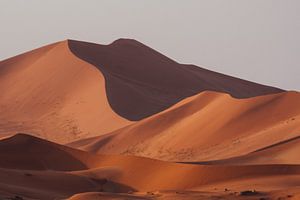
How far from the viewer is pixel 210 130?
35062 mm

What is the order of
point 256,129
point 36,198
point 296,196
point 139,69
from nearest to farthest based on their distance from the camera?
point 296,196 → point 36,198 → point 256,129 → point 139,69

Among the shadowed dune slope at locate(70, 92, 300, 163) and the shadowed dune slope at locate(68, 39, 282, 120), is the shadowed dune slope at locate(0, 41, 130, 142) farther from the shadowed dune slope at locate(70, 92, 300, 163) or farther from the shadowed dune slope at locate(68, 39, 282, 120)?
the shadowed dune slope at locate(70, 92, 300, 163)

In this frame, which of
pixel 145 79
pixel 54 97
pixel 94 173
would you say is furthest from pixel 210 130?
pixel 145 79

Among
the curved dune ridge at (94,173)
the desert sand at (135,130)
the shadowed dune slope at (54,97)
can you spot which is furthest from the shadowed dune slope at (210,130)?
the curved dune ridge at (94,173)

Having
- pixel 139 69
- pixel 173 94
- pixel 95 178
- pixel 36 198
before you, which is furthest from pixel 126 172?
pixel 139 69

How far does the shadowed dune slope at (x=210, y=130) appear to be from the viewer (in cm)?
3098

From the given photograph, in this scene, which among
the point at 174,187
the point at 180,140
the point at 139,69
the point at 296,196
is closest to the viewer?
the point at 296,196

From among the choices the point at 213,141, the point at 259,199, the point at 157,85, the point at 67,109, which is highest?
the point at 157,85

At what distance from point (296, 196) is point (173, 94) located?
38710 millimetres

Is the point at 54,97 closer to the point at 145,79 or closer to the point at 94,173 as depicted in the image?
the point at 145,79

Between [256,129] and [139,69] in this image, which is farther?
[139,69]

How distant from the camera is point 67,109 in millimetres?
50438

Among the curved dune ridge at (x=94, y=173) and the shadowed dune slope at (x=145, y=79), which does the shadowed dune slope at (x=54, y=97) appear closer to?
the shadowed dune slope at (x=145, y=79)

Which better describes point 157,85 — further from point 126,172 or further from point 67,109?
point 126,172
